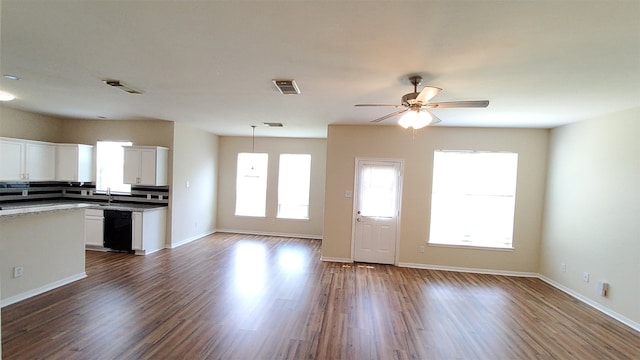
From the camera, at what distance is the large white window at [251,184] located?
7.64m

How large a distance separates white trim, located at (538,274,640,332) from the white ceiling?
260 centimetres

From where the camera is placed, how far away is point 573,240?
4.40m

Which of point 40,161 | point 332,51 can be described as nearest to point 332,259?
point 332,51

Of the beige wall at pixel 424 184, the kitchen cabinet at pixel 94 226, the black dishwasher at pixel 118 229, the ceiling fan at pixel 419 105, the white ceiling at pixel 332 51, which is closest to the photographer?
the white ceiling at pixel 332 51

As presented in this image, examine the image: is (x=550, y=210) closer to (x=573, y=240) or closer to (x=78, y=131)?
(x=573, y=240)

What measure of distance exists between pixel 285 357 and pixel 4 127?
613cm

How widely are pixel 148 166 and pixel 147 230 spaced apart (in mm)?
1207

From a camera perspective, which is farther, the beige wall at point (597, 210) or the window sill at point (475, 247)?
the window sill at point (475, 247)

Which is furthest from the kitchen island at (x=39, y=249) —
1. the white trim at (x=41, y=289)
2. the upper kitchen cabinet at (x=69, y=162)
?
the upper kitchen cabinet at (x=69, y=162)

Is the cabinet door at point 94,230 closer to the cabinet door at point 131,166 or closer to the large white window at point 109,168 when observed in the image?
the large white window at point 109,168

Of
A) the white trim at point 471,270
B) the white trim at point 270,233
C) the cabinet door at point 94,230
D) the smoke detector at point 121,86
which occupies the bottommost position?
the white trim at point 270,233

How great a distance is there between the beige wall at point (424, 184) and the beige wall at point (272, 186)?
1.87 meters

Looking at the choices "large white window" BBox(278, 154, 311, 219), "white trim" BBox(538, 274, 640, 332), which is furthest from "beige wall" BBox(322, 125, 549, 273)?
"large white window" BBox(278, 154, 311, 219)

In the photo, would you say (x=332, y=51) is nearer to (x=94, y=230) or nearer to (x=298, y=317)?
(x=298, y=317)
